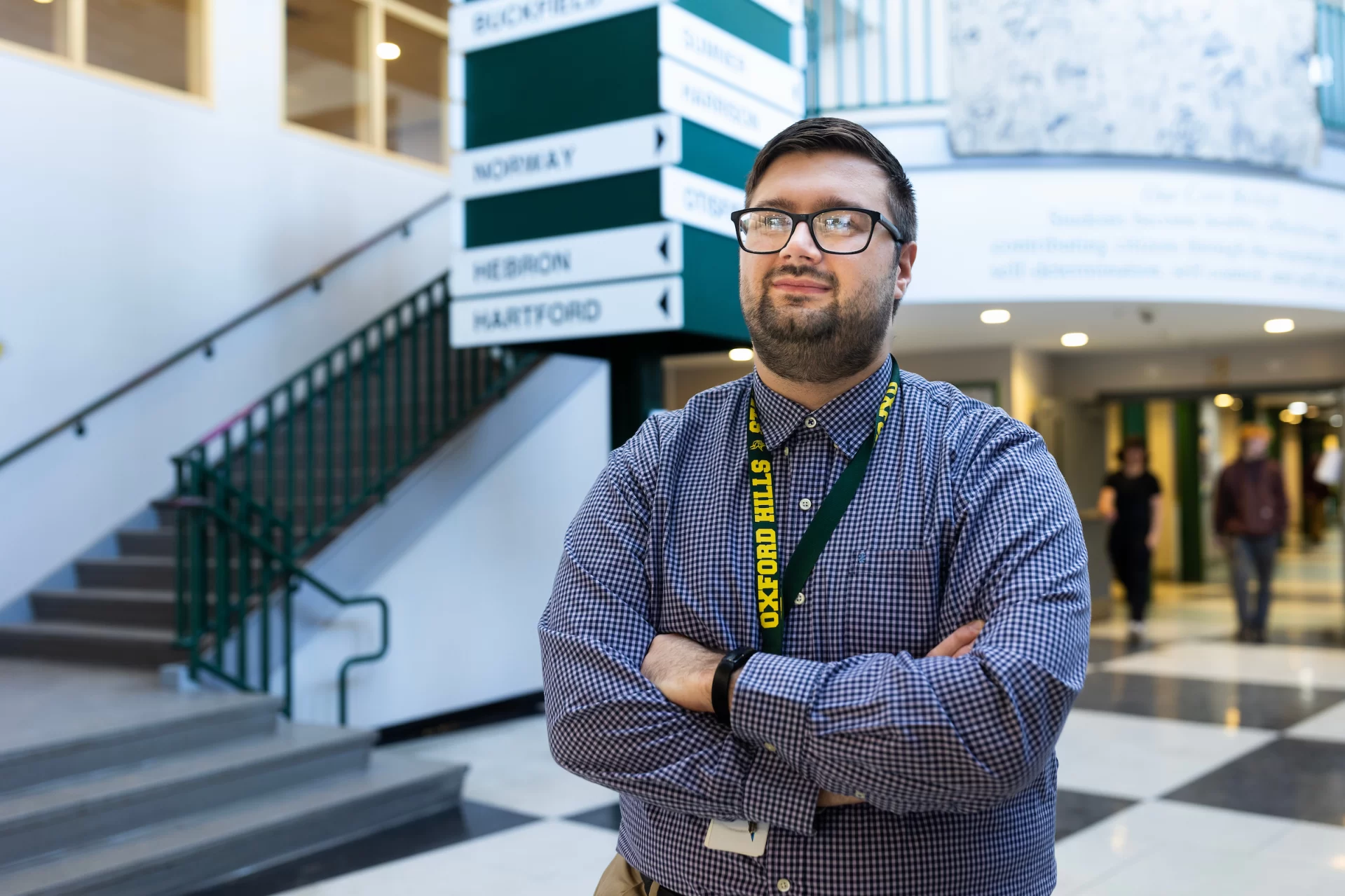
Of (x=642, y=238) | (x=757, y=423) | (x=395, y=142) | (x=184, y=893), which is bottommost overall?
(x=184, y=893)

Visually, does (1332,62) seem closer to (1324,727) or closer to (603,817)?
(1324,727)

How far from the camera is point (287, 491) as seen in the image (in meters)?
5.61

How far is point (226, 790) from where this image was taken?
12.7 feet

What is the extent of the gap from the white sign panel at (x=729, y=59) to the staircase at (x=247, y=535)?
88.7 inches

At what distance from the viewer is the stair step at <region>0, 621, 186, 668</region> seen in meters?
5.10

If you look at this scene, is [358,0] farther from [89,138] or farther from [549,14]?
[549,14]

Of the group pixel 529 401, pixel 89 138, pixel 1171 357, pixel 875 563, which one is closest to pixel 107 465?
pixel 89 138

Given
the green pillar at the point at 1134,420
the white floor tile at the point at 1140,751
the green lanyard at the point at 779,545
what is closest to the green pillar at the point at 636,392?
the white floor tile at the point at 1140,751

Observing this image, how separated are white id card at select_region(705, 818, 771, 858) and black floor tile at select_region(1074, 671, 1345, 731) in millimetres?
5152

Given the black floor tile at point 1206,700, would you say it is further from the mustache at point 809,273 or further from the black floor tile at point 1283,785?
the mustache at point 809,273

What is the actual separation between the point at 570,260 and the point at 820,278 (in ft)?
10.00

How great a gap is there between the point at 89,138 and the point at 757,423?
599 centimetres

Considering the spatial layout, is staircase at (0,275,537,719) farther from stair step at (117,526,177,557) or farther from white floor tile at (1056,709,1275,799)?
white floor tile at (1056,709,1275,799)

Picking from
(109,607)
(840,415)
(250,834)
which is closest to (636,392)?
(250,834)
